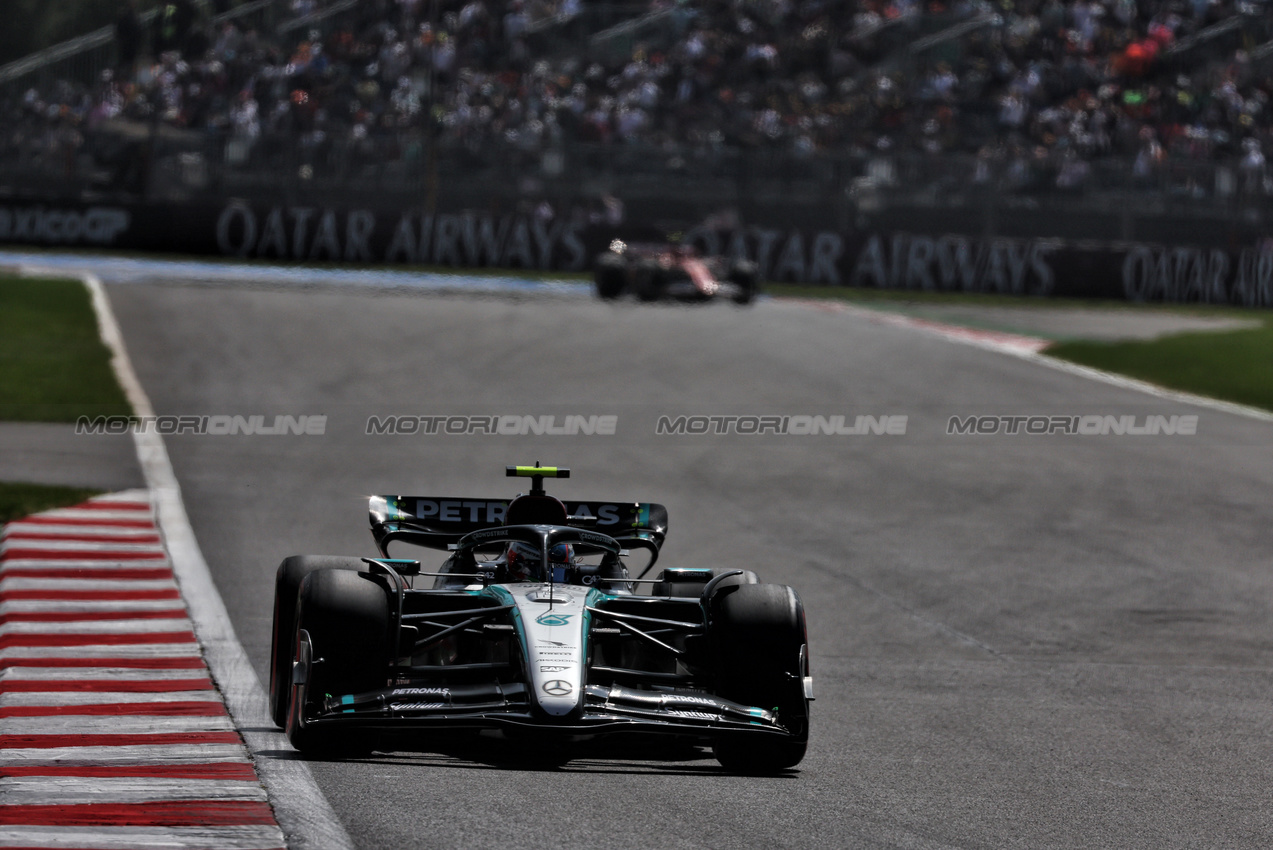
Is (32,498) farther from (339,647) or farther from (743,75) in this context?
(743,75)

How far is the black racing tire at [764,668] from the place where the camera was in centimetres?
672

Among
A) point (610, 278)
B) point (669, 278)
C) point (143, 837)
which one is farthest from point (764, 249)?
point (143, 837)

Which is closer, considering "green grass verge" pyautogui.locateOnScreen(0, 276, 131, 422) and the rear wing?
the rear wing

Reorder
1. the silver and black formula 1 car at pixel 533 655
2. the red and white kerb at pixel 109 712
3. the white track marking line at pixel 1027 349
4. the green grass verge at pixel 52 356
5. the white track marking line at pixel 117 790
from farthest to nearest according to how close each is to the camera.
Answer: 1. the white track marking line at pixel 1027 349
2. the green grass verge at pixel 52 356
3. the silver and black formula 1 car at pixel 533 655
4. the white track marking line at pixel 117 790
5. the red and white kerb at pixel 109 712

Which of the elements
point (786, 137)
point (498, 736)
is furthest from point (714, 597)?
point (786, 137)

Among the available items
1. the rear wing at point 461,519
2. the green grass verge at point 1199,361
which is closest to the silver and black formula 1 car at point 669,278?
the green grass verge at point 1199,361

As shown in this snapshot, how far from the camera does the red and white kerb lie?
568 cm

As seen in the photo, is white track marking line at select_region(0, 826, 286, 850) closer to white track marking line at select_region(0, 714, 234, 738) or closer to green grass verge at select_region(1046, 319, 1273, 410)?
white track marking line at select_region(0, 714, 234, 738)

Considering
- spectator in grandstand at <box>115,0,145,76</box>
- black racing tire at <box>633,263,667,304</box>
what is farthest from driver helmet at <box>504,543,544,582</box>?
spectator in grandstand at <box>115,0,145,76</box>

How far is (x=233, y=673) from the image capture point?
8.40 meters

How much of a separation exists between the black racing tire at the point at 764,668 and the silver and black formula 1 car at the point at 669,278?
62.5ft

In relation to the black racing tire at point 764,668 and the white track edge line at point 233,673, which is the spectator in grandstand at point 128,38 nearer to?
the white track edge line at point 233,673

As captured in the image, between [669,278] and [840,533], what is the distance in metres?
13.3

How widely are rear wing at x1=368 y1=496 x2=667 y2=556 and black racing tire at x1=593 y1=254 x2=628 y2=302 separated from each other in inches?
703
